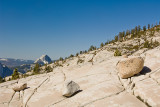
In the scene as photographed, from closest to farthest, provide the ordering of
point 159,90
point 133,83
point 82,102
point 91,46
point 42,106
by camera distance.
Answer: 1. point 159,90
2. point 82,102
3. point 42,106
4. point 133,83
5. point 91,46

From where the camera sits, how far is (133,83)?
41.2ft

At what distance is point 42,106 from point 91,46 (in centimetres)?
18908

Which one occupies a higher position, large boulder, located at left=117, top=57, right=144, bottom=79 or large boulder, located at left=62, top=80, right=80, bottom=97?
large boulder, located at left=117, top=57, right=144, bottom=79

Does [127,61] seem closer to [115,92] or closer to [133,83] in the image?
[133,83]

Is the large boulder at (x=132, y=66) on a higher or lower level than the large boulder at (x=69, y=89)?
higher

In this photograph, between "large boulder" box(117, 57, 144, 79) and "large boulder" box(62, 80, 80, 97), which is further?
"large boulder" box(117, 57, 144, 79)

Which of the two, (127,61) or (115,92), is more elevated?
(127,61)

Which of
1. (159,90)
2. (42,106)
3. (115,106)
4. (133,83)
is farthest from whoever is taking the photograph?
(133,83)

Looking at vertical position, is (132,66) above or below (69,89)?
above

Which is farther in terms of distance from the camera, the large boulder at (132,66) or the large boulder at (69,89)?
the large boulder at (132,66)

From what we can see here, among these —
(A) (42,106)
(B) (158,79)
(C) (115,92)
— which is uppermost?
(B) (158,79)

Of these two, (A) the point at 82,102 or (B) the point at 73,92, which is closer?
(A) the point at 82,102

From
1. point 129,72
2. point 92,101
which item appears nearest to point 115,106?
point 92,101

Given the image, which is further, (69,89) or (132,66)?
(132,66)
